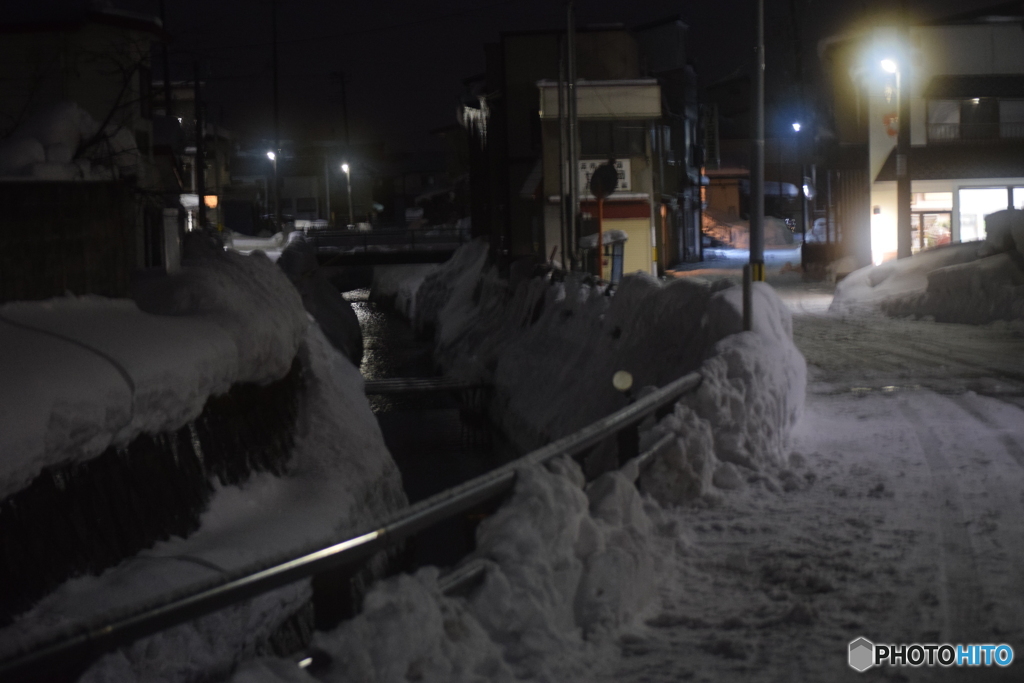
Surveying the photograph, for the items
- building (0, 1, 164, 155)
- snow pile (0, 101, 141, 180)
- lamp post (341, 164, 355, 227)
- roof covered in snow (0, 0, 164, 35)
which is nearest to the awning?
building (0, 1, 164, 155)

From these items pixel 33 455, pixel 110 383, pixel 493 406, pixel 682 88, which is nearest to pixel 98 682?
pixel 33 455

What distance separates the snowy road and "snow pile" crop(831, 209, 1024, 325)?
9.37 meters

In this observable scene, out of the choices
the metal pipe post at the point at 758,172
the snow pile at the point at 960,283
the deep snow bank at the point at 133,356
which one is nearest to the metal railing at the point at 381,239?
the snow pile at the point at 960,283

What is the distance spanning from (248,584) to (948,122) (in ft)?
118

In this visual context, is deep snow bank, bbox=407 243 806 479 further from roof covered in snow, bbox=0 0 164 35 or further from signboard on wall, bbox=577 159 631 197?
roof covered in snow, bbox=0 0 164 35

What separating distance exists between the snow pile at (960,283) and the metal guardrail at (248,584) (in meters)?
15.9

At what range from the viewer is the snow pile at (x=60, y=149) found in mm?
11719

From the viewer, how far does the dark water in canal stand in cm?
1402

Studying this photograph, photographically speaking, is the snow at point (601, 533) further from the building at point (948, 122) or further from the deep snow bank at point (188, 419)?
the building at point (948, 122)

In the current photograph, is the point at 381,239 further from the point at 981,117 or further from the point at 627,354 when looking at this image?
the point at 627,354

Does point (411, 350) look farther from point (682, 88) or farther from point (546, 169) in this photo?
point (682, 88)

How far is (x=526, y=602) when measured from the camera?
4.10 meters

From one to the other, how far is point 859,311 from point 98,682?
19.1 metres

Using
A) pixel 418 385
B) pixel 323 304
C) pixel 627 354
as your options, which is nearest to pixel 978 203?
pixel 323 304
